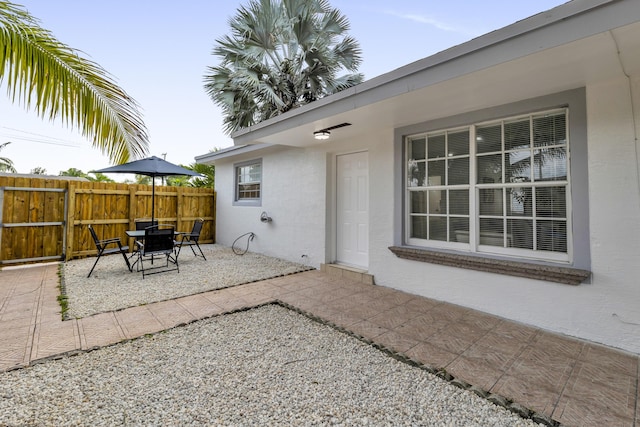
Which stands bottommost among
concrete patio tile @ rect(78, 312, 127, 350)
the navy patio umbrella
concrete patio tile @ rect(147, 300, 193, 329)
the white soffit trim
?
concrete patio tile @ rect(78, 312, 127, 350)

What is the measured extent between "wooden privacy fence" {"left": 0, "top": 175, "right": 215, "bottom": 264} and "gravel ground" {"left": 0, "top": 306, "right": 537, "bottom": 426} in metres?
5.50

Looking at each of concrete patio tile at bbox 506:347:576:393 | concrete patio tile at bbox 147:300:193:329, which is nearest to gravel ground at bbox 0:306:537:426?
concrete patio tile at bbox 147:300:193:329

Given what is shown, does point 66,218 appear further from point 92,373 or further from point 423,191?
point 423,191

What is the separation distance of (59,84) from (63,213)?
5.88 m

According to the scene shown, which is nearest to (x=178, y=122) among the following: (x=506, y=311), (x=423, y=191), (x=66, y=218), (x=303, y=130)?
(x=66, y=218)

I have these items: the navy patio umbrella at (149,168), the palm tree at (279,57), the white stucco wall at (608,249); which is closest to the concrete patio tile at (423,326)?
the white stucco wall at (608,249)

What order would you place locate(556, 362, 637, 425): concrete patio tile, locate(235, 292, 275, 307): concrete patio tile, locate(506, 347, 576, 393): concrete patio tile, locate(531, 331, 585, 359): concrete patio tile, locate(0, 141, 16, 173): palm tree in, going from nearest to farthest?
locate(556, 362, 637, 425): concrete patio tile → locate(506, 347, 576, 393): concrete patio tile → locate(531, 331, 585, 359): concrete patio tile → locate(235, 292, 275, 307): concrete patio tile → locate(0, 141, 16, 173): palm tree

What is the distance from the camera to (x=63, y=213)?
6598mm

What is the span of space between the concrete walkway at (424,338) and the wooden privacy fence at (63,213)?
78.0 inches

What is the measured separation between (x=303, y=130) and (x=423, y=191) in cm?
217

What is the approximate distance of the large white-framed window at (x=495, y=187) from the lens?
3.22 meters

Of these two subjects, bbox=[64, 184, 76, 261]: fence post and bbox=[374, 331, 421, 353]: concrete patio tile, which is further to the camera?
bbox=[64, 184, 76, 261]: fence post

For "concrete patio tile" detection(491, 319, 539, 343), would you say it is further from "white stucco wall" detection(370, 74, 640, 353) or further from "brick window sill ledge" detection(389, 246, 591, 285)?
"brick window sill ledge" detection(389, 246, 591, 285)

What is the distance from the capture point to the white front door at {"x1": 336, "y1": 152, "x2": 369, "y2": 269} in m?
5.30
